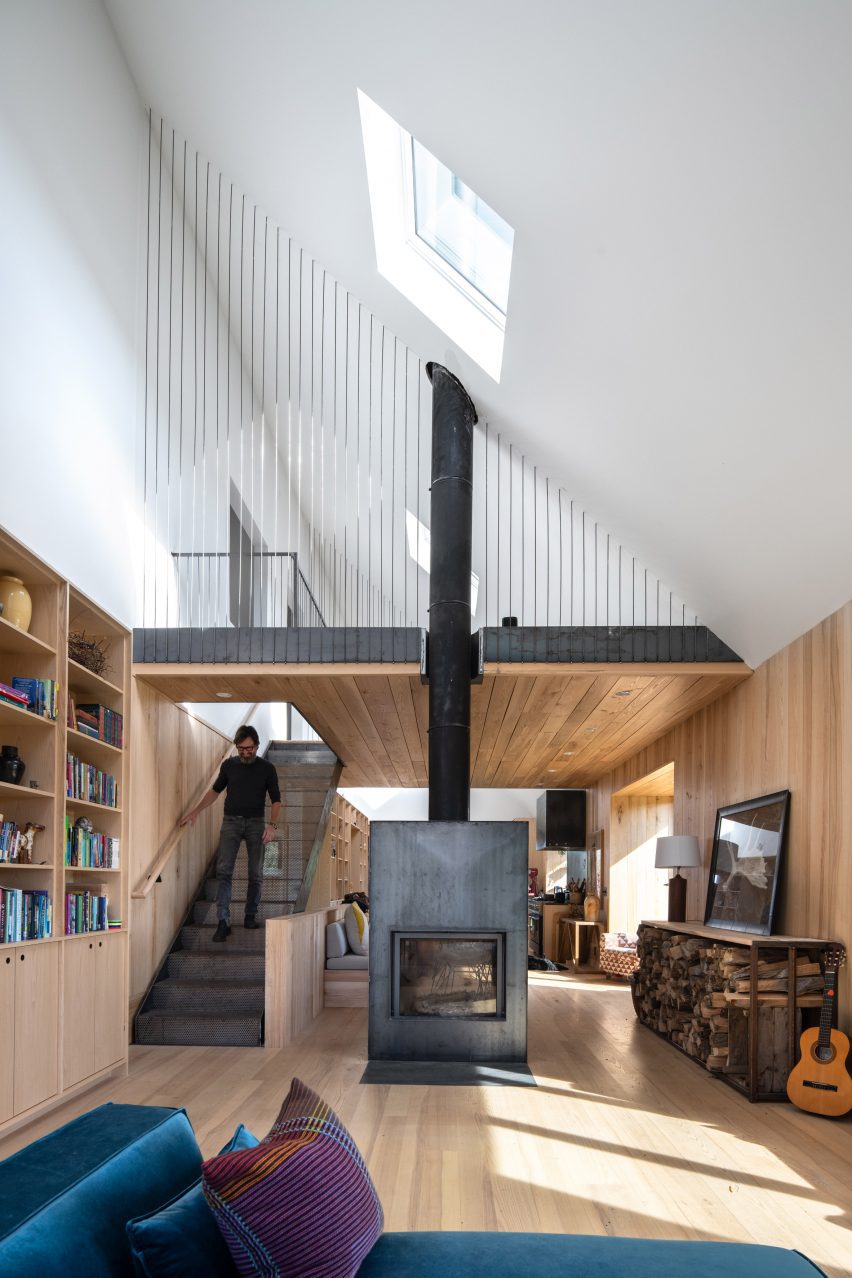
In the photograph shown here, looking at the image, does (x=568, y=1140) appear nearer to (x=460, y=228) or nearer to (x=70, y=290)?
(x=460, y=228)

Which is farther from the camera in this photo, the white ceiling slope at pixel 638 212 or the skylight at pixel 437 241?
the skylight at pixel 437 241

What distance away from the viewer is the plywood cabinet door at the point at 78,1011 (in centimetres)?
496

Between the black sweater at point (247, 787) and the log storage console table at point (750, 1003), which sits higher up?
the black sweater at point (247, 787)

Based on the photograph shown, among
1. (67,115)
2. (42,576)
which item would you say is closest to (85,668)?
(42,576)

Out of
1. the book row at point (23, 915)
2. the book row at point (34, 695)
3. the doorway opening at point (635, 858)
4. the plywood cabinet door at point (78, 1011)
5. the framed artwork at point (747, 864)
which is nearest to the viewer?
the book row at point (23, 915)

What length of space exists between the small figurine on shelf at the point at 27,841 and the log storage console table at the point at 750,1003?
349 centimetres

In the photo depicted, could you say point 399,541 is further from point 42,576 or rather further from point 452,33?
point 452,33

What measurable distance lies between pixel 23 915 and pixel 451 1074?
2.45 meters

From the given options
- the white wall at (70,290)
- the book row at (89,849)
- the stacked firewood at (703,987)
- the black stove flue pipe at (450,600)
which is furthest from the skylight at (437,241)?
the stacked firewood at (703,987)

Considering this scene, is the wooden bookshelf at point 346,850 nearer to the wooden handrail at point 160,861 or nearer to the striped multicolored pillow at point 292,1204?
the wooden handrail at point 160,861

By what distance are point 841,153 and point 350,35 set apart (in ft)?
8.47

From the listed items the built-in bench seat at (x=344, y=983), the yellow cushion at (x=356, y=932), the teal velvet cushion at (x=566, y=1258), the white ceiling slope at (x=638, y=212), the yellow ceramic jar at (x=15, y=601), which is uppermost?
the white ceiling slope at (x=638, y=212)

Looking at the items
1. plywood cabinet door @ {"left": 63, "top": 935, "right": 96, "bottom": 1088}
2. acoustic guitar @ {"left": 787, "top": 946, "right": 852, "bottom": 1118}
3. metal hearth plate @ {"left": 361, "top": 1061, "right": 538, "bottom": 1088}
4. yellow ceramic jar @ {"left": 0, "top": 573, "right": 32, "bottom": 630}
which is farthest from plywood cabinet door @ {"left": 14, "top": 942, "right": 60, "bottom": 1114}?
acoustic guitar @ {"left": 787, "top": 946, "right": 852, "bottom": 1118}

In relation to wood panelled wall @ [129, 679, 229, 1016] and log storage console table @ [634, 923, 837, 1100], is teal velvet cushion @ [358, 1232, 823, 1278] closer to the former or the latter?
log storage console table @ [634, 923, 837, 1100]
